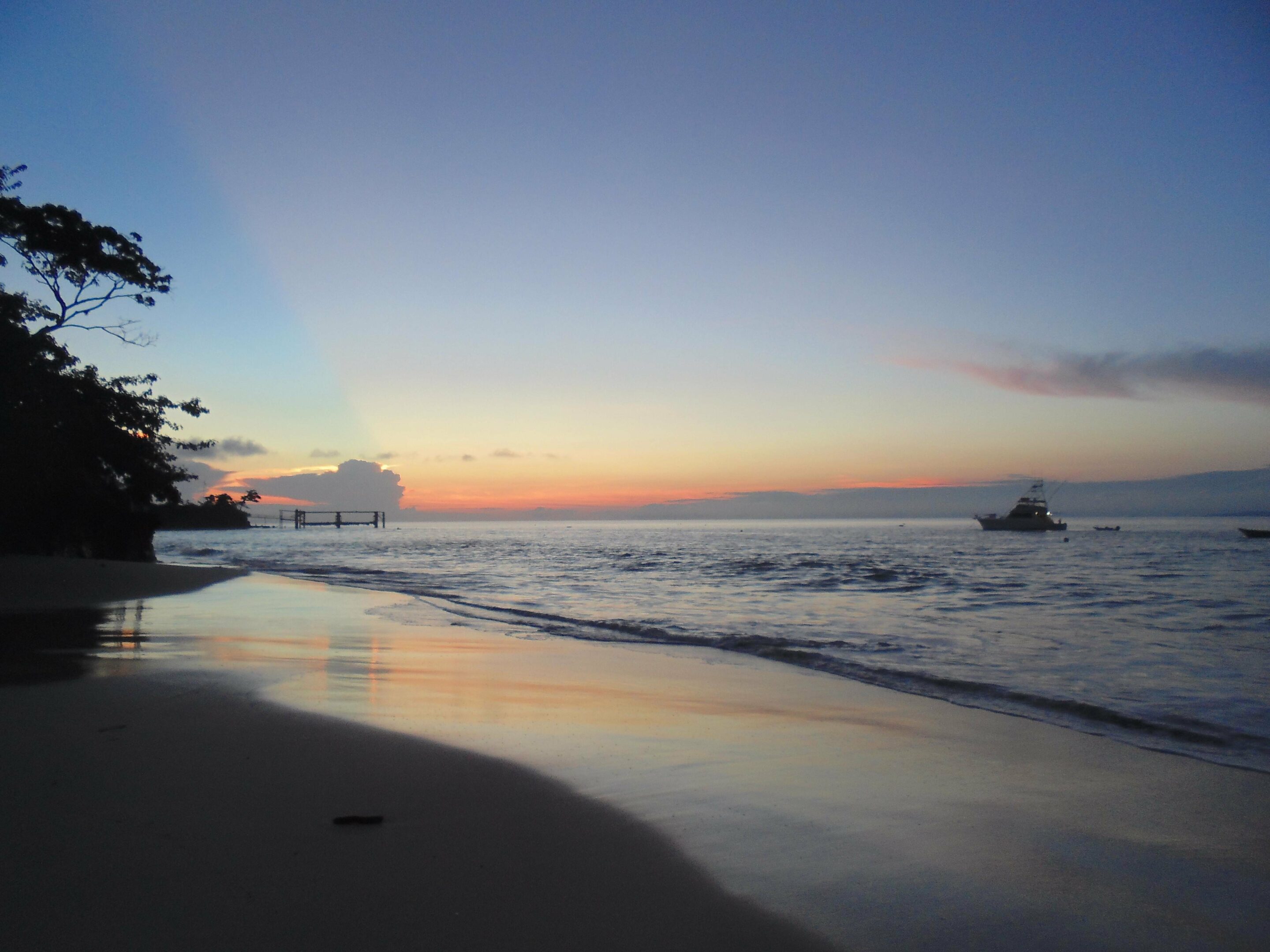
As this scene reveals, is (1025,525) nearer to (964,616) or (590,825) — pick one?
(964,616)

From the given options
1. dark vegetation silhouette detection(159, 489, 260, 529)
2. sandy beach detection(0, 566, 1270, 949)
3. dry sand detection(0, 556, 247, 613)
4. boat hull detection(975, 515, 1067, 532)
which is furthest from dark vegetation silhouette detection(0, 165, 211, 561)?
dark vegetation silhouette detection(159, 489, 260, 529)

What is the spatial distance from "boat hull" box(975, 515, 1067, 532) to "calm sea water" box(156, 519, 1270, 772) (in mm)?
39858

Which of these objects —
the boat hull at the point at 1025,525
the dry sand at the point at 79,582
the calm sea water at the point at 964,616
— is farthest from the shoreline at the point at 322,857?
the boat hull at the point at 1025,525

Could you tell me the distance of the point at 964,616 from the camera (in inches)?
563

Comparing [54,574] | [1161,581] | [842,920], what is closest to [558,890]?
[842,920]

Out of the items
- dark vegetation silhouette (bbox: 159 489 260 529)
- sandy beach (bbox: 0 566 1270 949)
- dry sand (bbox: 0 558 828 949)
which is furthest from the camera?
dark vegetation silhouette (bbox: 159 489 260 529)

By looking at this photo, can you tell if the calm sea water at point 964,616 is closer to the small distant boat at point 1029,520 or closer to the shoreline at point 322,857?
the shoreline at point 322,857

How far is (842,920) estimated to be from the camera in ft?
9.59

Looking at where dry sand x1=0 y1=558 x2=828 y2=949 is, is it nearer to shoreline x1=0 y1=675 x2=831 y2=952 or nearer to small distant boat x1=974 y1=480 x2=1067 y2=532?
shoreline x1=0 y1=675 x2=831 y2=952

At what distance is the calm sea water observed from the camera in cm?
741

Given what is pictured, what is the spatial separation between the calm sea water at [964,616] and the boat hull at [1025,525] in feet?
131

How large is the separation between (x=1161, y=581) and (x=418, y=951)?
24.6 metres

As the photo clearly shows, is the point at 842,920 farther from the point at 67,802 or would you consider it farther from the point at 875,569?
the point at 875,569

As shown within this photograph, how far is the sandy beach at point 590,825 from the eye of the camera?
9.27ft
